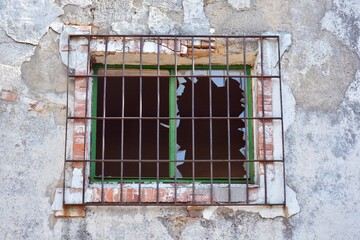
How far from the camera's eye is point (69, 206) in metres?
4.64

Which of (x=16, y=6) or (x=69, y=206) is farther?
(x=16, y=6)

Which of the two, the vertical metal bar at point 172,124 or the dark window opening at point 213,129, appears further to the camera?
the dark window opening at point 213,129

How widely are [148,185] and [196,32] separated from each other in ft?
3.98

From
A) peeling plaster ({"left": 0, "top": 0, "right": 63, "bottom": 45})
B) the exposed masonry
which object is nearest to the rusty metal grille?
the exposed masonry

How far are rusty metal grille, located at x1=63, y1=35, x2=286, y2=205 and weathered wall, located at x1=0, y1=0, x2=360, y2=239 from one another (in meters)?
0.09

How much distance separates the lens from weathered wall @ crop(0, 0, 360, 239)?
4.64m

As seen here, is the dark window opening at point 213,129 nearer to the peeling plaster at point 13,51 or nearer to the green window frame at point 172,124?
the green window frame at point 172,124

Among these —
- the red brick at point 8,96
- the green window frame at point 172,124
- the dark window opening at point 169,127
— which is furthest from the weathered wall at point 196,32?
the dark window opening at point 169,127

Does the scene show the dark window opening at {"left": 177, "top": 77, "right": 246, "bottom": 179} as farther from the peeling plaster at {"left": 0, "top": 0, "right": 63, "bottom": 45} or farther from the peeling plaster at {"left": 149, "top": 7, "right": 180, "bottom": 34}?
the peeling plaster at {"left": 0, "top": 0, "right": 63, "bottom": 45}

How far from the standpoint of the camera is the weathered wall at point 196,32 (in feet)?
15.2

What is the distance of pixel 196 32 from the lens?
4.98 m

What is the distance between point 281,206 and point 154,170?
1011 millimetres

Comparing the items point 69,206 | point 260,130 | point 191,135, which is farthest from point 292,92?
point 69,206

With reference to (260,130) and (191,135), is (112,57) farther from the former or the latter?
(260,130)
